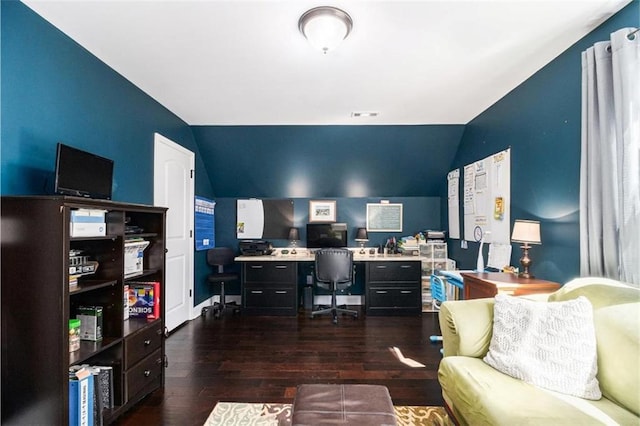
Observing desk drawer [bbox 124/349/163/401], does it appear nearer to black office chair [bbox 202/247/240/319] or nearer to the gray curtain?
black office chair [bbox 202/247/240/319]

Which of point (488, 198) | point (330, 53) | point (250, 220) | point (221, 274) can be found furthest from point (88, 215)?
point (488, 198)

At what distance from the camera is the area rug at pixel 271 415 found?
1833mm

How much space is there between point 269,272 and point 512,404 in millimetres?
3101

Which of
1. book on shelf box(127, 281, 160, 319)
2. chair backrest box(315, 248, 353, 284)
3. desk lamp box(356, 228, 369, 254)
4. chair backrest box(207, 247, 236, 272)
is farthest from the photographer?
desk lamp box(356, 228, 369, 254)

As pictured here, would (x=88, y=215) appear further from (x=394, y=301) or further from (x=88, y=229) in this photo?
(x=394, y=301)

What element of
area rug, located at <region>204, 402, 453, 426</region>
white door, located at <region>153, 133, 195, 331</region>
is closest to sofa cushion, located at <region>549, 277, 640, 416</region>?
area rug, located at <region>204, 402, 453, 426</region>

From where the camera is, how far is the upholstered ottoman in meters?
1.25

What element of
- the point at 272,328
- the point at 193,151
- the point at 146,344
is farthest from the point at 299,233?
the point at 146,344

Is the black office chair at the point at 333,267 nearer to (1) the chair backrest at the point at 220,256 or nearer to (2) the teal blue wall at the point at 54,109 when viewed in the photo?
(1) the chair backrest at the point at 220,256

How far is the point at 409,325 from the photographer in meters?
3.55

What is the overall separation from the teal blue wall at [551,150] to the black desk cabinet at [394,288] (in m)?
1.41

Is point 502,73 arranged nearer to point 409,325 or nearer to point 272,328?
point 409,325

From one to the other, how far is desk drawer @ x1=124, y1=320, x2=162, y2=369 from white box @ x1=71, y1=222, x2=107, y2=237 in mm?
715

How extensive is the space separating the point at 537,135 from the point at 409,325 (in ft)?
7.98
